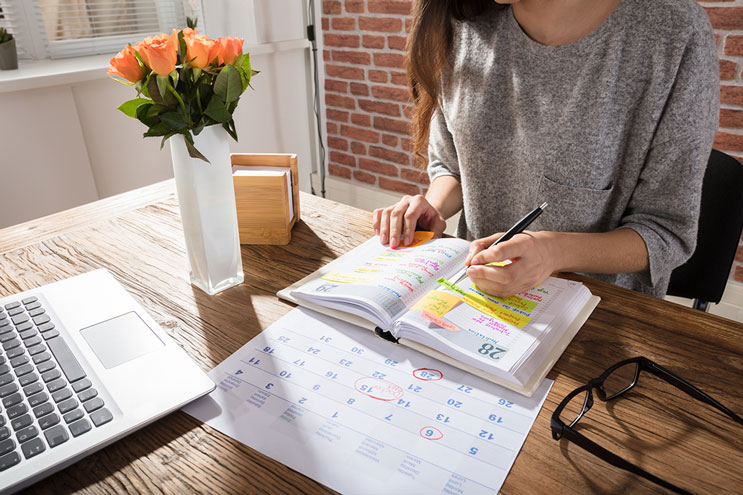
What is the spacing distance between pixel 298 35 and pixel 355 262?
1999 millimetres

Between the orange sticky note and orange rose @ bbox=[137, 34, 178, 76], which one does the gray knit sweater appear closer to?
A: the orange sticky note

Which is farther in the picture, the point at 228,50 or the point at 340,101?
the point at 340,101

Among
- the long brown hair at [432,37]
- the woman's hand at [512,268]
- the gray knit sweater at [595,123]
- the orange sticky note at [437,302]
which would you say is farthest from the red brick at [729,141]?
the orange sticky note at [437,302]

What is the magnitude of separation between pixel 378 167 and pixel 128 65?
2.05 metres

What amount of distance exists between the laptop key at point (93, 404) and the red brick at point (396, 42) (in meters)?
2.08

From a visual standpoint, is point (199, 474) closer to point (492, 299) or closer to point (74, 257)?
point (492, 299)

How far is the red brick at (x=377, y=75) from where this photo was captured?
243 centimetres

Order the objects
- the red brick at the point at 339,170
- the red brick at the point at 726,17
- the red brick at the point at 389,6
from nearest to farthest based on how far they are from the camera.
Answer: the red brick at the point at 726,17, the red brick at the point at 389,6, the red brick at the point at 339,170

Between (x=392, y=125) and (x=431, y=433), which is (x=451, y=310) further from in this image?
(x=392, y=125)

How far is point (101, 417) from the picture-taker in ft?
1.73

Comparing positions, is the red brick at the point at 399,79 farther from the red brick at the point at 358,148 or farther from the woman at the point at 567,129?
the woman at the point at 567,129

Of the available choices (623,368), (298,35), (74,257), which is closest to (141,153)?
(298,35)

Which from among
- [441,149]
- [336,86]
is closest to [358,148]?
[336,86]

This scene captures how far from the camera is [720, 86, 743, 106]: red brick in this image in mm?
1624
